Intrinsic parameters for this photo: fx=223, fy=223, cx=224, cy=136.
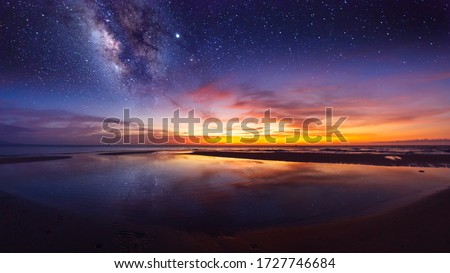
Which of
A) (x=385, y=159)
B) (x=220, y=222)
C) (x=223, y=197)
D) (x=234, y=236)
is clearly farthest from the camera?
(x=385, y=159)

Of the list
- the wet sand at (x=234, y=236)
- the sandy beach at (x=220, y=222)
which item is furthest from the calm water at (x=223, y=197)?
the wet sand at (x=234, y=236)

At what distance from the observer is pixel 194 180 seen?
1228cm

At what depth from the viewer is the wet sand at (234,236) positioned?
4809mm

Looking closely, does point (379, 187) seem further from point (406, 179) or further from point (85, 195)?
point (85, 195)

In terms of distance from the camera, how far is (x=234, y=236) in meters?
5.30

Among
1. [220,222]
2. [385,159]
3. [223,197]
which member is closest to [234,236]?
[220,222]

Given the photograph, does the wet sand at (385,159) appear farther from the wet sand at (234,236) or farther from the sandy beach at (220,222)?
the wet sand at (234,236)

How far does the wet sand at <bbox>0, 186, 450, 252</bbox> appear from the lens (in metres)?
4.81

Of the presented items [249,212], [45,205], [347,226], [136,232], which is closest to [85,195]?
[45,205]

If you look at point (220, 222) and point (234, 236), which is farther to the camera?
point (220, 222)

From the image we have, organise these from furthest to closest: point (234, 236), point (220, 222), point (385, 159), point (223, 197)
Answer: point (385, 159), point (223, 197), point (220, 222), point (234, 236)

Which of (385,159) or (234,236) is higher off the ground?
(385,159)

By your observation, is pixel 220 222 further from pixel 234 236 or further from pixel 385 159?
pixel 385 159
